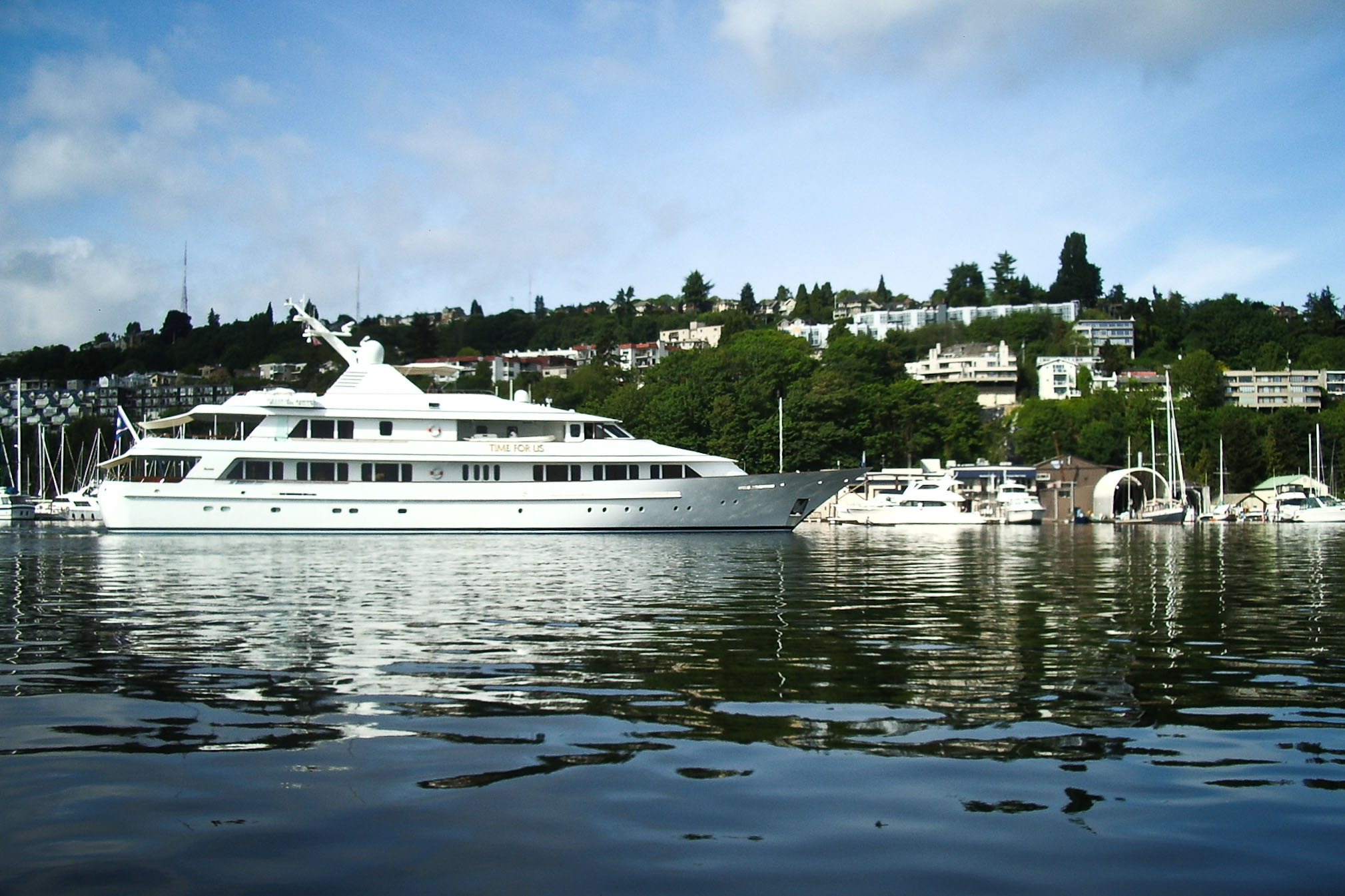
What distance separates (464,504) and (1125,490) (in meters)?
55.8

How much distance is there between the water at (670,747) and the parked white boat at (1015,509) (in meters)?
49.4

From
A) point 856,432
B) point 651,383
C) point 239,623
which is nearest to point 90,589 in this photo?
point 239,623

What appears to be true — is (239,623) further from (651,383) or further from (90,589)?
(651,383)

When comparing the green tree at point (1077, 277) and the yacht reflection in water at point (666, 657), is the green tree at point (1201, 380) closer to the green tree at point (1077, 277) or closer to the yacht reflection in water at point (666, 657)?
the green tree at point (1077, 277)

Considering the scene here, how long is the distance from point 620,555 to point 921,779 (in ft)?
65.1

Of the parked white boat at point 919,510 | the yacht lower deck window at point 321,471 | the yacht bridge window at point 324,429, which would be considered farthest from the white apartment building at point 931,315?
the yacht lower deck window at point 321,471

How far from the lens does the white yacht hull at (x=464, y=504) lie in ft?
118

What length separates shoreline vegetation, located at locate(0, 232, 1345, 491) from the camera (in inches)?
2844

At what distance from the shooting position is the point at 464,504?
37.2 m

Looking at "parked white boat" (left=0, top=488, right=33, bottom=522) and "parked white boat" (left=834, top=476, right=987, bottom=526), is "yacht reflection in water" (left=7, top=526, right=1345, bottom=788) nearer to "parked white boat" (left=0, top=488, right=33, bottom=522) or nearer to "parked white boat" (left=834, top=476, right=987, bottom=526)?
"parked white boat" (left=834, top=476, right=987, bottom=526)

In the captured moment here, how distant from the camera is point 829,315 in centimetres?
18125

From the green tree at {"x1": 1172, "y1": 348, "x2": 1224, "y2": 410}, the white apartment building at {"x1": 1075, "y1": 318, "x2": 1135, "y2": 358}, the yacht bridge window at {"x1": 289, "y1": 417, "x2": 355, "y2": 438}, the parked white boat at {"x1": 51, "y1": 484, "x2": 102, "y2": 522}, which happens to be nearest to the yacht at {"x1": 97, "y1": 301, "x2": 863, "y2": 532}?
the yacht bridge window at {"x1": 289, "y1": 417, "x2": 355, "y2": 438}

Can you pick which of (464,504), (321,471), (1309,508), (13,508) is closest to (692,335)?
(1309,508)

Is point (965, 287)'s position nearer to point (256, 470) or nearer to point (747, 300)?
point (747, 300)
